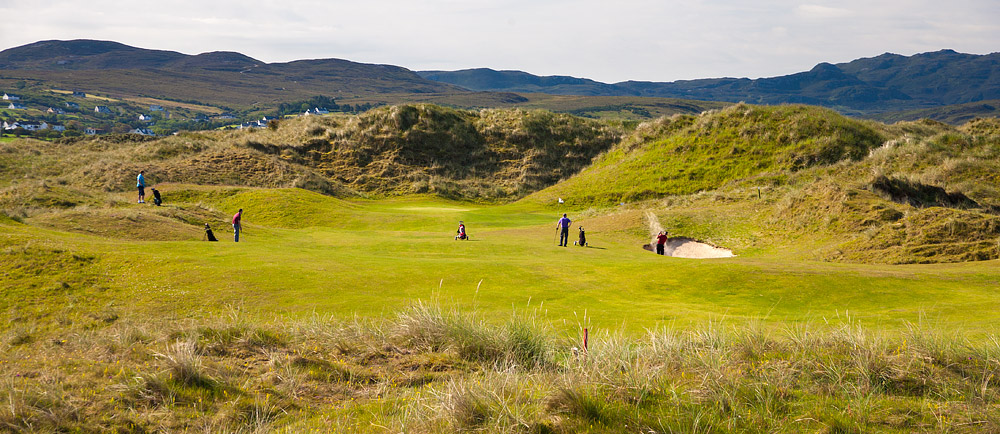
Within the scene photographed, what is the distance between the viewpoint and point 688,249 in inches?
1173

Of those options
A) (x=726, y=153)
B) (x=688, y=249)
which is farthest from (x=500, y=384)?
(x=726, y=153)

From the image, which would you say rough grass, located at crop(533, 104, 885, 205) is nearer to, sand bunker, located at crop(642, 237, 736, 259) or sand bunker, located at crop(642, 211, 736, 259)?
sand bunker, located at crop(642, 211, 736, 259)

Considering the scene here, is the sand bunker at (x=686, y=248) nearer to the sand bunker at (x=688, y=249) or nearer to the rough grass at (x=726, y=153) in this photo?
the sand bunker at (x=688, y=249)

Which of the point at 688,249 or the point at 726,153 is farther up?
the point at 726,153

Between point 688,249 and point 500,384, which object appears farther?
point 688,249

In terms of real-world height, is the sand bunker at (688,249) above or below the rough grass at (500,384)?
below

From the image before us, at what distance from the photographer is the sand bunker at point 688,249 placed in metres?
28.8

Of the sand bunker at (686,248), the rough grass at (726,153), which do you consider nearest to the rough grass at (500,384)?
the sand bunker at (686,248)

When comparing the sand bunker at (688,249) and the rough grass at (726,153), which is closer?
the sand bunker at (688,249)

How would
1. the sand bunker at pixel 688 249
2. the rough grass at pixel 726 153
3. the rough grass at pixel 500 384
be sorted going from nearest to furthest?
the rough grass at pixel 500 384 < the sand bunker at pixel 688 249 < the rough grass at pixel 726 153

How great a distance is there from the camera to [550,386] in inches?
283

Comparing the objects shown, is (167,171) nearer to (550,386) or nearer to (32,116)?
(550,386)

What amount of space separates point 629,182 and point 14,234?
144 feet

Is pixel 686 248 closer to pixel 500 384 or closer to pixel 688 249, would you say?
pixel 688 249
